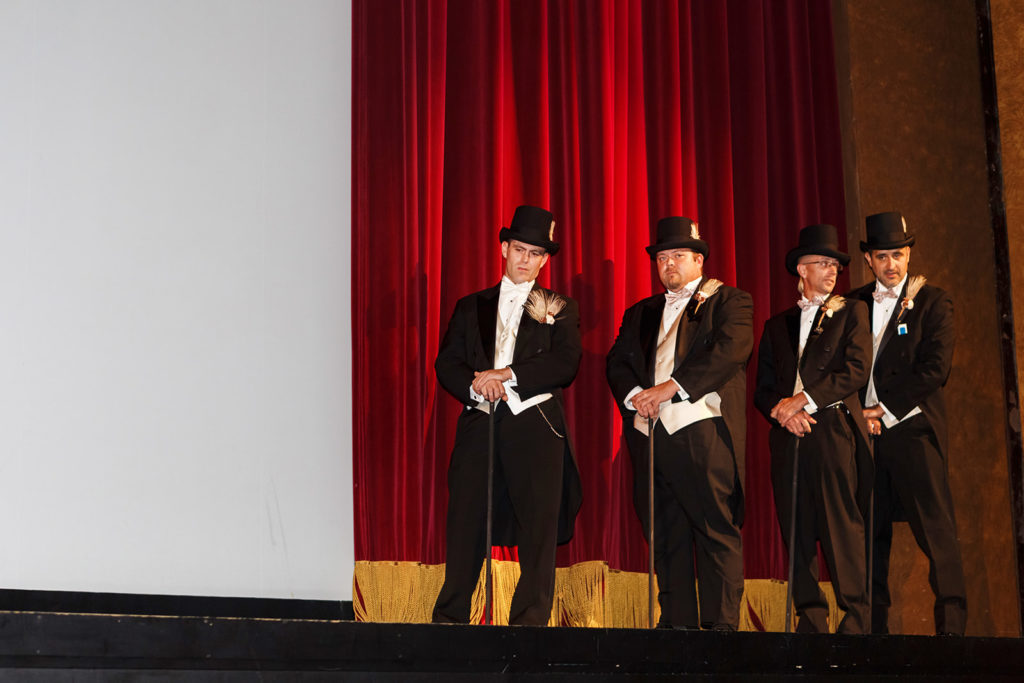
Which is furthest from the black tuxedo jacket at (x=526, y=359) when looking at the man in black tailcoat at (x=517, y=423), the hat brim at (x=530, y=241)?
the hat brim at (x=530, y=241)

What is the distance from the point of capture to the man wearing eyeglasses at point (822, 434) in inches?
162

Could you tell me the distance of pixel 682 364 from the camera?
411 cm

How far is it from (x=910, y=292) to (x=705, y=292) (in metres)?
0.85

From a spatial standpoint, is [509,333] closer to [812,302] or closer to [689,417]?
[689,417]

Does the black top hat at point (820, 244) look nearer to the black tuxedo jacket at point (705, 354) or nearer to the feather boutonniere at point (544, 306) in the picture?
the black tuxedo jacket at point (705, 354)

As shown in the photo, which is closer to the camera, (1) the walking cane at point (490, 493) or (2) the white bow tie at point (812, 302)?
(1) the walking cane at point (490, 493)

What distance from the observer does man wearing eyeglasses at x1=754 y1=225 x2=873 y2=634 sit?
162 inches

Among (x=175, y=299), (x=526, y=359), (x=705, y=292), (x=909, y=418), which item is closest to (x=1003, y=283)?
(x=909, y=418)

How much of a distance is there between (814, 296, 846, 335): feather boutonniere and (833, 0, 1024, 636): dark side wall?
851mm

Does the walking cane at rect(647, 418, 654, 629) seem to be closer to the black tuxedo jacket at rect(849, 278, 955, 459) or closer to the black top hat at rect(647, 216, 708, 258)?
the black top hat at rect(647, 216, 708, 258)

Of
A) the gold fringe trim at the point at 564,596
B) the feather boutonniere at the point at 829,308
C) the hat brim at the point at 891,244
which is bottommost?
the gold fringe trim at the point at 564,596

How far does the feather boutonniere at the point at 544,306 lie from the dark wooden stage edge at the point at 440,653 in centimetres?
116

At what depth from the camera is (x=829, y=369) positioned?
426 cm

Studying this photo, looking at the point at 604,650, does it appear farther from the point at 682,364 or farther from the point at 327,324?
the point at 327,324
